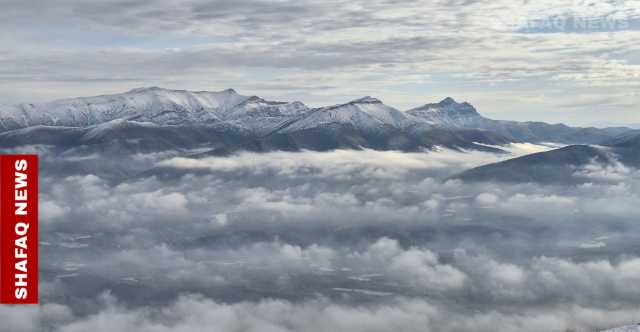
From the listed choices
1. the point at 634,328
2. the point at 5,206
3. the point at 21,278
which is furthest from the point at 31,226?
the point at 634,328

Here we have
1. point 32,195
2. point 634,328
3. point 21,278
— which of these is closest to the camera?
point 32,195

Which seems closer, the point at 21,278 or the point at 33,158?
the point at 33,158

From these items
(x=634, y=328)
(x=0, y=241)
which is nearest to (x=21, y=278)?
(x=0, y=241)

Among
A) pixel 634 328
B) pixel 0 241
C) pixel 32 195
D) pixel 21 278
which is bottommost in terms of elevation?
pixel 634 328

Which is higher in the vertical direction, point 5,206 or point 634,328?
point 5,206

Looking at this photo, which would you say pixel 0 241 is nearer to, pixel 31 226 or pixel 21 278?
pixel 31 226

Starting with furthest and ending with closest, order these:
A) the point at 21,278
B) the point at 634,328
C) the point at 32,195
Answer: the point at 634,328 → the point at 21,278 → the point at 32,195
